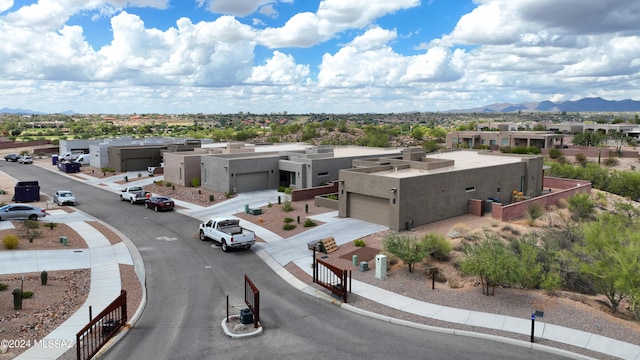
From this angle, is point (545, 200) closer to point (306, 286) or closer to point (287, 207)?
point (287, 207)

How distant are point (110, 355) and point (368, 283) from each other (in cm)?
1109

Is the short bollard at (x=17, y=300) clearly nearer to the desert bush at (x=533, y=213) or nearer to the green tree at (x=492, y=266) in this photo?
the green tree at (x=492, y=266)

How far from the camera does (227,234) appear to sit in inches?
1079

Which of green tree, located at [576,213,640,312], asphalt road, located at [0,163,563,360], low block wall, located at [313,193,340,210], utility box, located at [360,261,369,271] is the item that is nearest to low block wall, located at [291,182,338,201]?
low block wall, located at [313,193,340,210]

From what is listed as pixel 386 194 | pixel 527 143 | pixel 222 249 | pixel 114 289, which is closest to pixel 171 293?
pixel 114 289

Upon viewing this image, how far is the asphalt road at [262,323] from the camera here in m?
15.0

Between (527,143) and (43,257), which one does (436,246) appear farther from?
→ (527,143)

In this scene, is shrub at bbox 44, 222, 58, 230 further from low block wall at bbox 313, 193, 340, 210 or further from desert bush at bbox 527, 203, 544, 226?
desert bush at bbox 527, 203, 544, 226

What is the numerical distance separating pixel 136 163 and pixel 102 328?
52.2 meters

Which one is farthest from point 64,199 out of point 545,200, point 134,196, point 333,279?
point 545,200

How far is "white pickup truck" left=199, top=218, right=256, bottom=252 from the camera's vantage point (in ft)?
89.1

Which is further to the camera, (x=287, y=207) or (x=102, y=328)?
(x=287, y=207)

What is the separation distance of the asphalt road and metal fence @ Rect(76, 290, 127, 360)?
1.60ft

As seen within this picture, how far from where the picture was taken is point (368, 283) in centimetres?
2166
